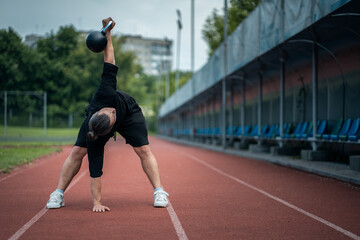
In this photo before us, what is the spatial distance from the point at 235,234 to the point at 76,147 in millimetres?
2755

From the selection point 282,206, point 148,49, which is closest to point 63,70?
point 282,206

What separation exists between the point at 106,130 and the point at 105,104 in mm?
381

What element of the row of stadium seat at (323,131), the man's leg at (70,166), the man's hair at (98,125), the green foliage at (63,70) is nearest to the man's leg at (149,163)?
the man's leg at (70,166)

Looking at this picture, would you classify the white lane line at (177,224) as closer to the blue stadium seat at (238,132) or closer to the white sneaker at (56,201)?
the white sneaker at (56,201)

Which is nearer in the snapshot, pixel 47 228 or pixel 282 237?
pixel 282 237

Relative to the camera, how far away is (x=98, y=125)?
533cm

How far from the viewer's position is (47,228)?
4.91 metres

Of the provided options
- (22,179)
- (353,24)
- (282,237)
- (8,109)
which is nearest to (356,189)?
(282,237)

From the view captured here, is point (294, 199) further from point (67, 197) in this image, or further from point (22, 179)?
point (22, 179)

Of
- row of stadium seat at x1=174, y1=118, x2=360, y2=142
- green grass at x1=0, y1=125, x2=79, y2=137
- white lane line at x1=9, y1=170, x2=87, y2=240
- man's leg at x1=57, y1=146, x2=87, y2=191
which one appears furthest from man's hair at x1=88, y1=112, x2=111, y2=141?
green grass at x1=0, y1=125, x2=79, y2=137

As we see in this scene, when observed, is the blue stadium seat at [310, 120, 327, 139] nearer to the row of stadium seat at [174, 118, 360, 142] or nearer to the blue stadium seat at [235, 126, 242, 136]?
the row of stadium seat at [174, 118, 360, 142]

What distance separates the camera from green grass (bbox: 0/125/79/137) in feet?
114

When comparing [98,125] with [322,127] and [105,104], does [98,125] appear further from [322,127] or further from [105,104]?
[322,127]

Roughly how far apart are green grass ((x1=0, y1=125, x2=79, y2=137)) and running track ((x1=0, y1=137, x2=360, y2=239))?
26.5 metres
